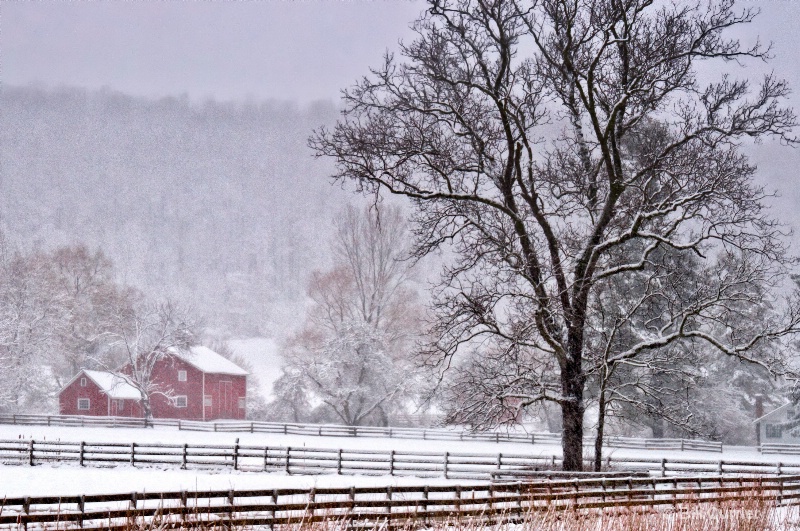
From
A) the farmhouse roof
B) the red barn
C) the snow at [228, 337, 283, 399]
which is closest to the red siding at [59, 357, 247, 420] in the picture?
the red barn

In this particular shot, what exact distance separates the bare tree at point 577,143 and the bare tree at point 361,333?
29.7 meters

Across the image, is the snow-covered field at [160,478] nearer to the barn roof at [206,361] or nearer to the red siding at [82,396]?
the red siding at [82,396]

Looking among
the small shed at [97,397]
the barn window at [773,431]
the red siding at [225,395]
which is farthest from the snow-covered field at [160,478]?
the red siding at [225,395]

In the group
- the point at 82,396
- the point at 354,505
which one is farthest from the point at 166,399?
the point at 354,505

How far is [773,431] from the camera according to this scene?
184ft

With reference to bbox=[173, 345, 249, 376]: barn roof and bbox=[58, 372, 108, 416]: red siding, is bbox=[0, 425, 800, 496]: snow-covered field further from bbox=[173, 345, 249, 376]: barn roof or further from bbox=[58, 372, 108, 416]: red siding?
bbox=[173, 345, 249, 376]: barn roof

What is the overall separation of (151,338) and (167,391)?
428 cm

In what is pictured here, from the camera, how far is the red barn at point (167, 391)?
6306 cm

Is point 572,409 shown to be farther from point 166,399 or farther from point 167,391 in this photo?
point 166,399

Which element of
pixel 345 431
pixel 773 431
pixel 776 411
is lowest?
pixel 773 431

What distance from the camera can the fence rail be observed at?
161ft

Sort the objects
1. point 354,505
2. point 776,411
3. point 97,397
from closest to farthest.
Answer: point 354,505 < point 776,411 < point 97,397

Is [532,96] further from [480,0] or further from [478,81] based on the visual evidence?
[480,0]

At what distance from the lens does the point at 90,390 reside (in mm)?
63375
